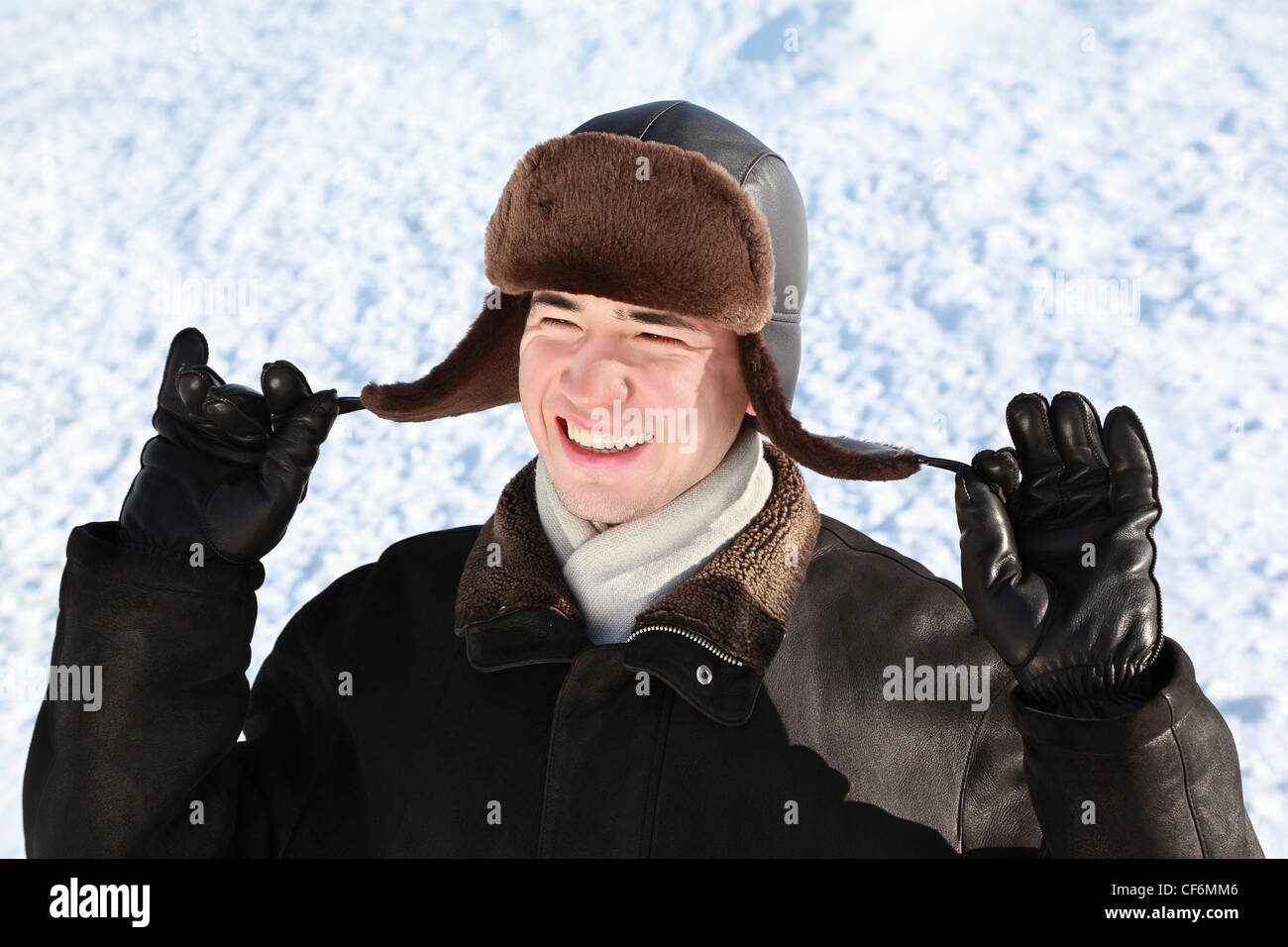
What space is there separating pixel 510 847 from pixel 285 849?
15.0 inches

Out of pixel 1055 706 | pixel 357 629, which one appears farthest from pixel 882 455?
pixel 357 629

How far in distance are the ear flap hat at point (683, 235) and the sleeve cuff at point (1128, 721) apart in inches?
19.3

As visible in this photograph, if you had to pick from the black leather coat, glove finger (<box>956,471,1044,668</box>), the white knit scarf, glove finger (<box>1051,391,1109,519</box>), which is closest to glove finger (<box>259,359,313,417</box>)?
the black leather coat

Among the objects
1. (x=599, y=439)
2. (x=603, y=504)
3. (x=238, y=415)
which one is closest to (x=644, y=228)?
(x=599, y=439)

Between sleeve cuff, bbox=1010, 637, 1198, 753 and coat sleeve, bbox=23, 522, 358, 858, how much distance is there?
1115 millimetres

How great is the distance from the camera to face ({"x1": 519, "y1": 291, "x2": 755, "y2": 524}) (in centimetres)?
196

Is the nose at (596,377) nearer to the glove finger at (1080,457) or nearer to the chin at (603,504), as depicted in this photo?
the chin at (603,504)

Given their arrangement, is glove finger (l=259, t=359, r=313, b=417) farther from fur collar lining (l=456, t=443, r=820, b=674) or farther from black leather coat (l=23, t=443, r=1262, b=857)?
fur collar lining (l=456, t=443, r=820, b=674)

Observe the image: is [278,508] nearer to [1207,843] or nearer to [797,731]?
[797,731]

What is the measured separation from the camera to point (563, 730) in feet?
6.37

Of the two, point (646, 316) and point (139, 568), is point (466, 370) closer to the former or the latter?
point (646, 316)

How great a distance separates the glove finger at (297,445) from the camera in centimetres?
198

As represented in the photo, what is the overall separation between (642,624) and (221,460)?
664mm

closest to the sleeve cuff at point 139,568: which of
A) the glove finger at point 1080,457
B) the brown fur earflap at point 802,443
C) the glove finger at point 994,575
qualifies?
the brown fur earflap at point 802,443
